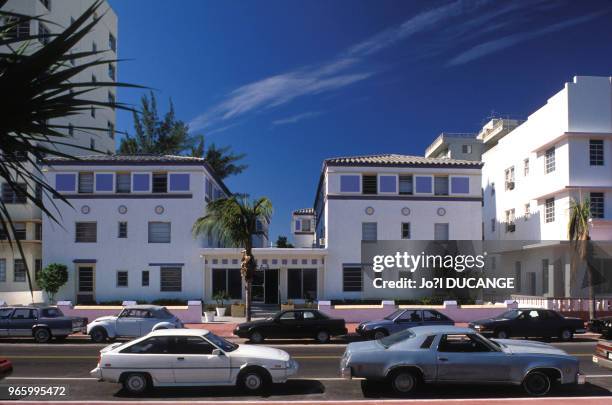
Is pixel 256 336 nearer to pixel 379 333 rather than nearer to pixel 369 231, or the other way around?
pixel 379 333

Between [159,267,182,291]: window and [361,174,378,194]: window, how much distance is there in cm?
1176

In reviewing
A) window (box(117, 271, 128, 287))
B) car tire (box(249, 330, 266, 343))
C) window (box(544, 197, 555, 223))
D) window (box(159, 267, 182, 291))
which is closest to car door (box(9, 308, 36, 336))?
car tire (box(249, 330, 266, 343))

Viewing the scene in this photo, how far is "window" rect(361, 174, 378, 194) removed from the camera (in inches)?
1257

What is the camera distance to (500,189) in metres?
37.9

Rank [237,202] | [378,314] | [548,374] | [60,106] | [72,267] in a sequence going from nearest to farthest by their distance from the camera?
[60,106] < [548,374] < [237,202] < [378,314] < [72,267]

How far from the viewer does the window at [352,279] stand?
31.1 metres

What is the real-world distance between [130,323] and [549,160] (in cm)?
2398

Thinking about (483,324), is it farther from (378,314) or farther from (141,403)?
(141,403)

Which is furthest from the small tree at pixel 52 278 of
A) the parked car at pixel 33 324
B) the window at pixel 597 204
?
the window at pixel 597 204

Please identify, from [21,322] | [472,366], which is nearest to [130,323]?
[21,322]

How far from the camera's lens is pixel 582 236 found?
25.5 m

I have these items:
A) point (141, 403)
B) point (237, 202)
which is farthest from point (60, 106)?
point (237, 202)

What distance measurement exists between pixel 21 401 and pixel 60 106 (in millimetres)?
8201

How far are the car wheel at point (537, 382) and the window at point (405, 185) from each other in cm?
→ 2143
